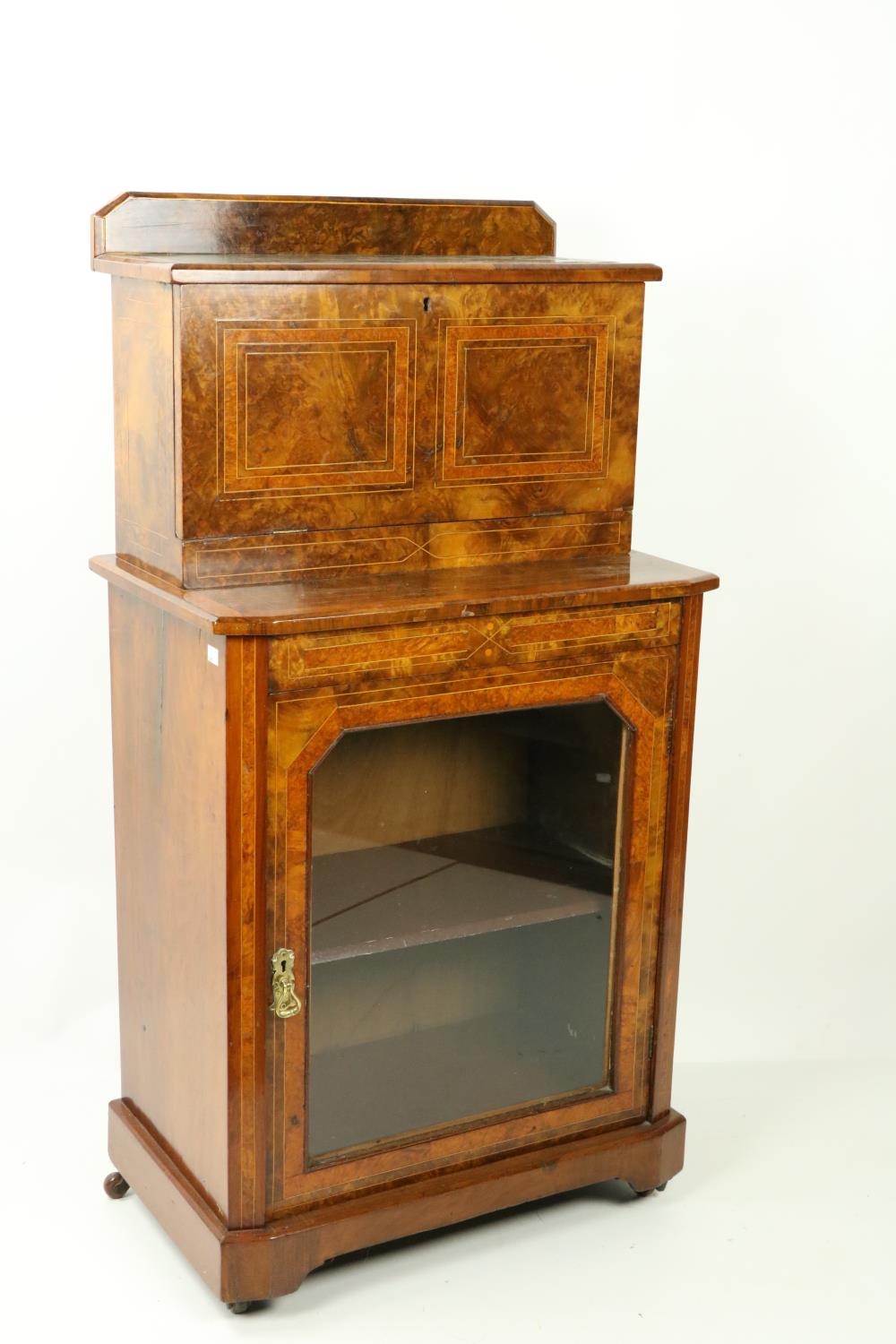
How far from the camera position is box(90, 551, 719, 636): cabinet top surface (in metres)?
2.58

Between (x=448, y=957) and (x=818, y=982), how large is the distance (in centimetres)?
116

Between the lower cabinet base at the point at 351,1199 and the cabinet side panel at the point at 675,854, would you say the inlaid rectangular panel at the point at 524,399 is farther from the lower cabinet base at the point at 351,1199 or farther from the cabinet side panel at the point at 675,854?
the lower cabinet base at the point at 351,1199

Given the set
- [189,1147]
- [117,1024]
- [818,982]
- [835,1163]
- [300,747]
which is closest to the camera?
[300,747]

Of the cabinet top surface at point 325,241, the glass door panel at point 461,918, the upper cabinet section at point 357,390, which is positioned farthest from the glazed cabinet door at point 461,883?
the cabinet top surface at point 325,241

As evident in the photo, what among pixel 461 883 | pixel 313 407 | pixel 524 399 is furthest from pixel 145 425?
pixel 461 883

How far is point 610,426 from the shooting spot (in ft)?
9.90

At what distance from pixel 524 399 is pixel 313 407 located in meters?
0.35

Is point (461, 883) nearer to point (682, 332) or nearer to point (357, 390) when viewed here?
point (357, 390)

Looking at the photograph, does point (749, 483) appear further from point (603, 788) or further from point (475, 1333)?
A: point (475, 1333)

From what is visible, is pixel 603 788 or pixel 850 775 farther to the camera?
pixel 850 775

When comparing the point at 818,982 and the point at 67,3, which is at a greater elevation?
the point at 67,3

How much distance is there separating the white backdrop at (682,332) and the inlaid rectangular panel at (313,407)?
0.81 meters

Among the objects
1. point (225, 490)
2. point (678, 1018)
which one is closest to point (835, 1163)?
point (678, 1018)

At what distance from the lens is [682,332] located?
145 inches
